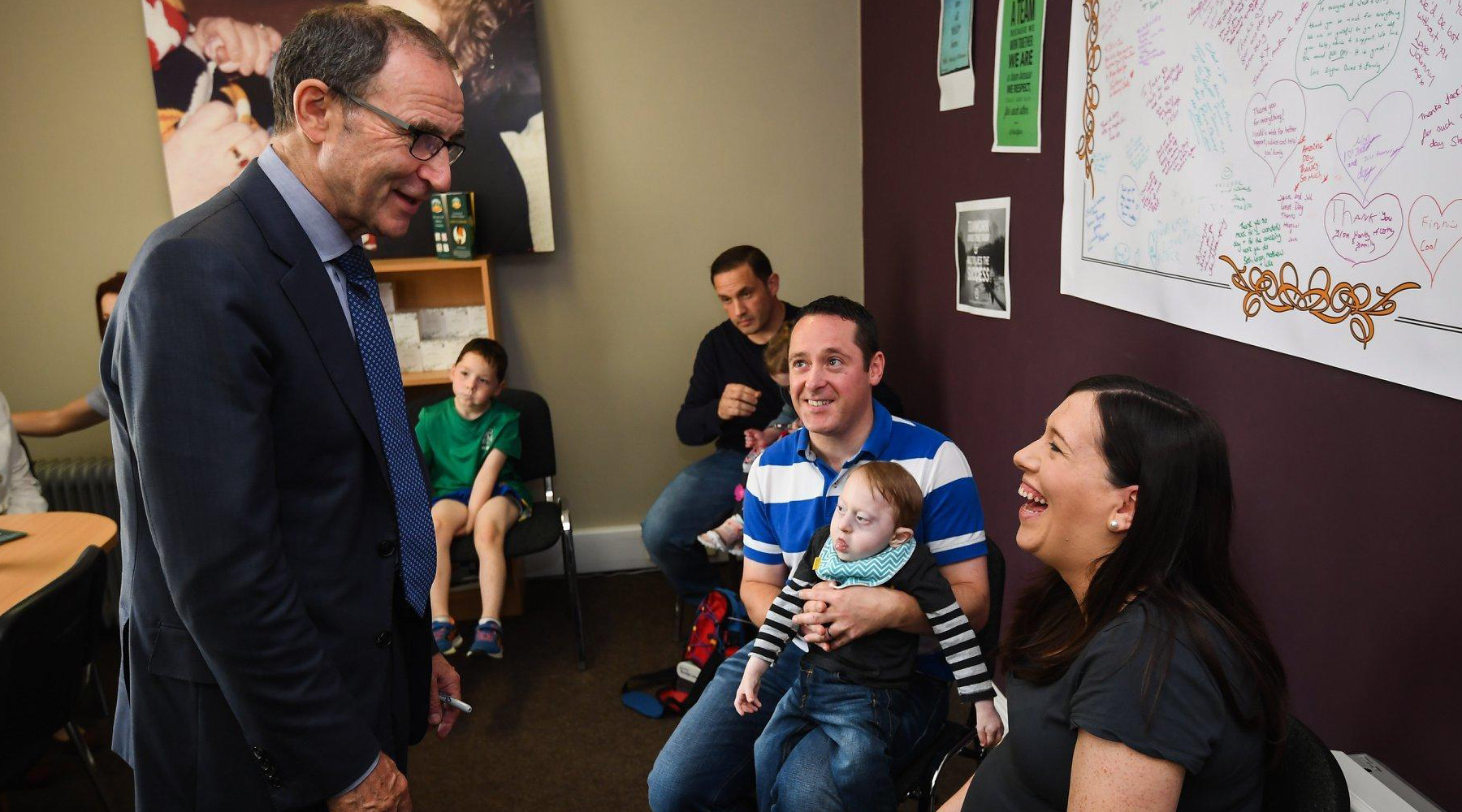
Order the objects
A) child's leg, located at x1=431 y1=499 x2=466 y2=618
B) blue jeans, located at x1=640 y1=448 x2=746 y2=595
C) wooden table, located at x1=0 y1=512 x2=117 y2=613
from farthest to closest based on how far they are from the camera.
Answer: blue jeans, located at x1=640 y1=448 x2=746 y2=595 < child's leg, located at x1=431 y1=499 x2=466 y2=618 < wooden table, located at x1=0 y1=512 x2=117 y2=613

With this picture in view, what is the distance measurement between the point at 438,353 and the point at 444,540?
889 mm

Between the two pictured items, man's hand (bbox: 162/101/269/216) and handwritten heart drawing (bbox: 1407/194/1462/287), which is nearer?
handwritten heart drawing (bbox: 1407/194/1462/287)

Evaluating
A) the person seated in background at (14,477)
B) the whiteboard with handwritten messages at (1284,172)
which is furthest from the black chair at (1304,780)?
the person seated in background at (14,477)

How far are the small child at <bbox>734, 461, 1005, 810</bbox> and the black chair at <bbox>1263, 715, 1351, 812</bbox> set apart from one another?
592 millimetres

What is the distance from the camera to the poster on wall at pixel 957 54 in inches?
107

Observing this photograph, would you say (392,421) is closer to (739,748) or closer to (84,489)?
(739,748)

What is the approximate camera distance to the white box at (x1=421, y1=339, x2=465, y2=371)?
12.5 ft

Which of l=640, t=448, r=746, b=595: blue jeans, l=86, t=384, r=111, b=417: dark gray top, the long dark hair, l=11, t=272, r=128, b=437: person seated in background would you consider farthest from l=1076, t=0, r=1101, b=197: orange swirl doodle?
l=11, t=272, r=128, b=437: person seated in background

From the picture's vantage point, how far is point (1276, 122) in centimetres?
150

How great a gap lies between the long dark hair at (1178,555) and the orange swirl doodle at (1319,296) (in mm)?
331

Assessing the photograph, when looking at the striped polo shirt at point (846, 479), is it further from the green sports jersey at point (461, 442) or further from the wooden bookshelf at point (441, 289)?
the wooden bookshelf at point (441, 289)

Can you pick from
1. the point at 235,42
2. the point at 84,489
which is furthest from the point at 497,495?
the point at 235,42

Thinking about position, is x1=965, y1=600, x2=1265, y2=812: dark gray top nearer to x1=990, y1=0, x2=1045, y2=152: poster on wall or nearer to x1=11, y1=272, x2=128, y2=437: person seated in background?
x1=990, y1=0, x2=1045, y2=152: poster on wall

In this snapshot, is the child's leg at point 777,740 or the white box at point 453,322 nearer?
the child's leg at point 777,740
